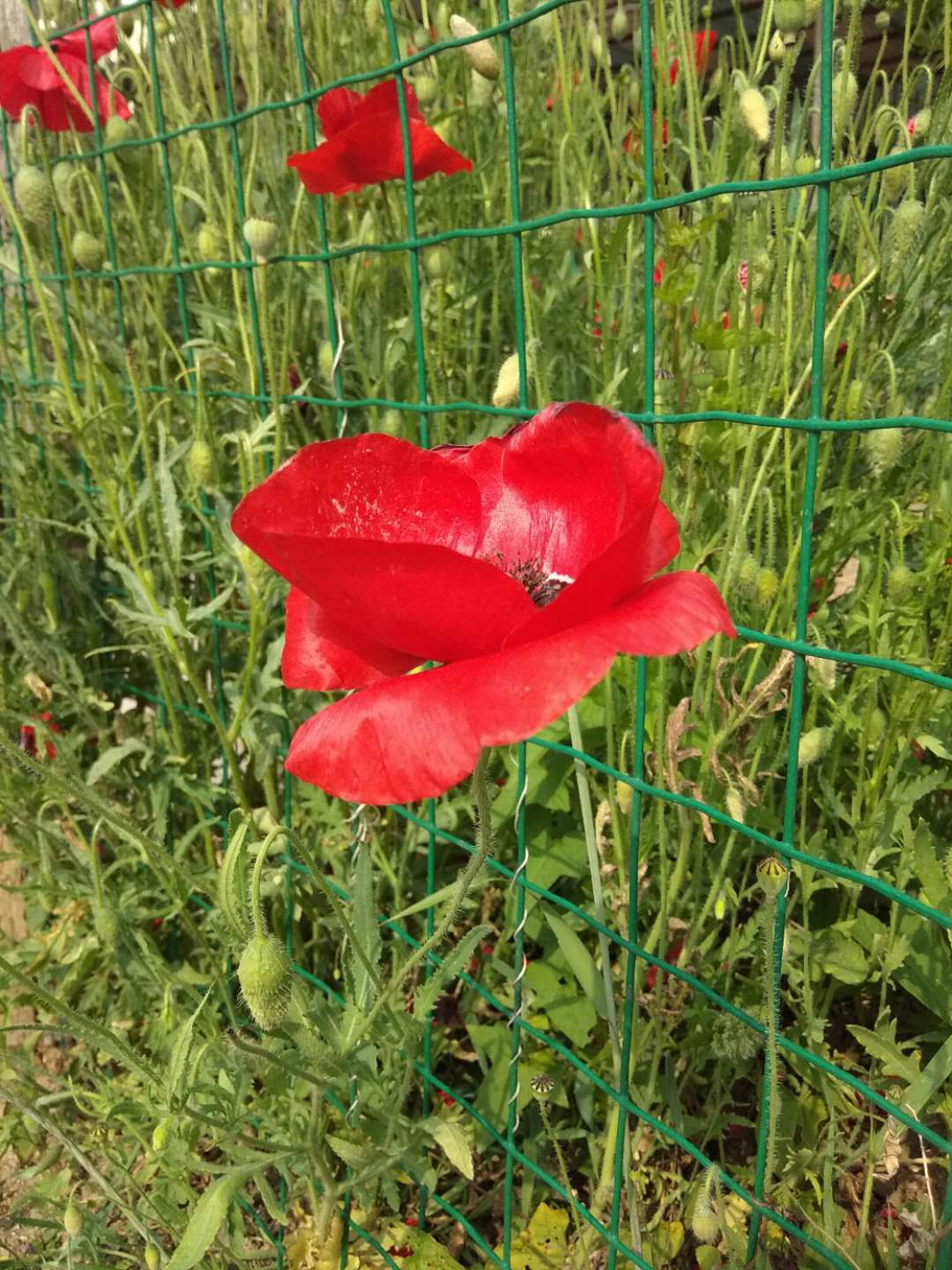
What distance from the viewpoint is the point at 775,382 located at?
1.24 metres

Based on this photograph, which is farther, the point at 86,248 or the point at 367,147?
the point at 86,248

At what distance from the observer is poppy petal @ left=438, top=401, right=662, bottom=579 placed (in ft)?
1.73

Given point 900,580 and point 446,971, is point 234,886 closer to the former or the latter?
point 446,971

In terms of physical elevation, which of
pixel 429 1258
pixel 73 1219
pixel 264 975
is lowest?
pixel 429 1258

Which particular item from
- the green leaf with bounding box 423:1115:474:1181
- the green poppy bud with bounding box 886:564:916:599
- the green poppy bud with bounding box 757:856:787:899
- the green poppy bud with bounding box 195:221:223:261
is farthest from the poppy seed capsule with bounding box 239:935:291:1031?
the green poppy bud with bounding box 195:221:223:261

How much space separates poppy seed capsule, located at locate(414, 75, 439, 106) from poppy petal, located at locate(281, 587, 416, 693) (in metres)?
1.11

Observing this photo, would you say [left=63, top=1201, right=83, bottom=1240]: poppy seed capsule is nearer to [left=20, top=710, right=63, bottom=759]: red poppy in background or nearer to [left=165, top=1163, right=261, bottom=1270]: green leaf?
[left=165, top=1163, right=261, bottom=1270]: green leaf

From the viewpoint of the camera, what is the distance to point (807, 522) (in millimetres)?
740

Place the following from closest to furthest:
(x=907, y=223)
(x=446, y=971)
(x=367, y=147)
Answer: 1. (x=446, y=971)
2. (x=907, y=223)
3. (x=367, y=147)

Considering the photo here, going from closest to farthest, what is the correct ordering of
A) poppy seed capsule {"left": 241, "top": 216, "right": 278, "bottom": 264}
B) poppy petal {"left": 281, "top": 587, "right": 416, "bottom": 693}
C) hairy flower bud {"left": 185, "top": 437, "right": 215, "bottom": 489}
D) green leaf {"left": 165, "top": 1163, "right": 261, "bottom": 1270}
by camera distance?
poppy petal {"left": 281, "top": 587, "right": 416, "bottom": 693} < green leaf {"left": 165, "top": 1163, "right": 261, "bottom": 1270} < poppy seed capsule {"left": 241, "top": 216, "right": 278, "bottom": 264} < hairy flower bud {"left": 185, "top": 437, "right": 215, "bottom": 489}

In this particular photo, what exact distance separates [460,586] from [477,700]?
0.20 ft

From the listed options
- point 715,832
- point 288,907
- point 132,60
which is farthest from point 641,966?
point 132,60

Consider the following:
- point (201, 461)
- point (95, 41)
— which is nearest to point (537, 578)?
point (201, 461)

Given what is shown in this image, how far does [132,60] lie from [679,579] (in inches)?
85.3
